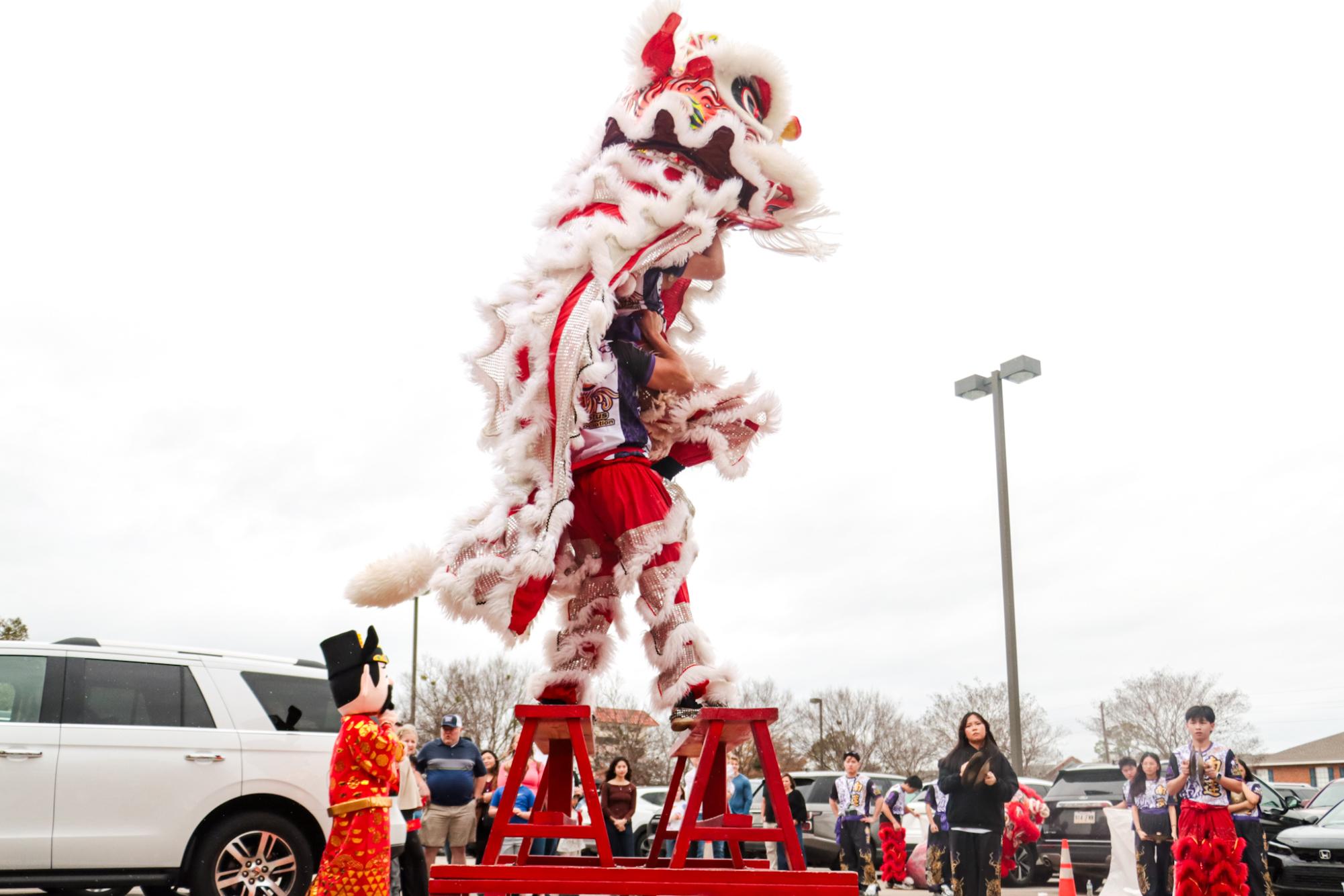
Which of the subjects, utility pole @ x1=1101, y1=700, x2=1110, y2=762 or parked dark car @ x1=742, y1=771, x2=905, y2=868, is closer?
parked dark car @ x1=742, y1=771, x2=905, y2=868

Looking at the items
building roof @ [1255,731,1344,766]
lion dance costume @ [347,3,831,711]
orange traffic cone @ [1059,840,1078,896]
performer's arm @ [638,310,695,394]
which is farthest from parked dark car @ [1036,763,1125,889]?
building roof @ [1255,731,1344,766]

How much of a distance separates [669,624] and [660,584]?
0.13 m

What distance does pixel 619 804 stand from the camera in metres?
8.87

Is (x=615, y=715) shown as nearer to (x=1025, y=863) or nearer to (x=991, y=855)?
(x=991, y=855)

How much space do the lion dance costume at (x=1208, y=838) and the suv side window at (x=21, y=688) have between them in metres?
7.11

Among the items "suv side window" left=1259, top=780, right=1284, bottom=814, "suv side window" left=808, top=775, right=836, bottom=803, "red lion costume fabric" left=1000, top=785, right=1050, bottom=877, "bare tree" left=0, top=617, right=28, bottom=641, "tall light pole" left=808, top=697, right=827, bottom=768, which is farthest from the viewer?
"tall light pole" left=808, top=697, right=827, bottom=768

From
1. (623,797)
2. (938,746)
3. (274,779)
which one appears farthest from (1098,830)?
(938,746)

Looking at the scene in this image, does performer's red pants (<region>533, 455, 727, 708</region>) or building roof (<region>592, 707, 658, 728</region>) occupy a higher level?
performer's red pants (<region>533, 455, 727, 708</region>)

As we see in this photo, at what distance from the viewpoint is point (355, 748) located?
516 centimetres

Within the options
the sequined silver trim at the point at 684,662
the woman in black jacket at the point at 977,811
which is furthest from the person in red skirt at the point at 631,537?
the woman in black jacket at the point at 977,811

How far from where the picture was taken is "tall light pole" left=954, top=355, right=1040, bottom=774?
11.0 meters

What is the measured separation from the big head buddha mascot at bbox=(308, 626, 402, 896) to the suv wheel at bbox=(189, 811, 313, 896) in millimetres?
1247

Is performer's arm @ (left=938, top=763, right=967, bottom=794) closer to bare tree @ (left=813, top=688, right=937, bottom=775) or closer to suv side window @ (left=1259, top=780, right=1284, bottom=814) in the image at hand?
suv side window @ (left=1259, top=780, right=1284, bottom=814)

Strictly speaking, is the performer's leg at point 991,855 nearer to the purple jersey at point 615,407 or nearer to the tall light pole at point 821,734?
the purple jersey at point 615,407
